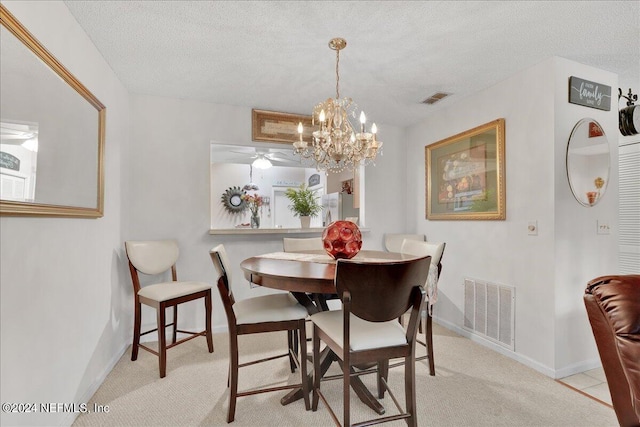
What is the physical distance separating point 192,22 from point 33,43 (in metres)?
0.83

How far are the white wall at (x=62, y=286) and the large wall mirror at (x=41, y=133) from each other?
87 millimetres

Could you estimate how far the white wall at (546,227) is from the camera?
238 centimetres

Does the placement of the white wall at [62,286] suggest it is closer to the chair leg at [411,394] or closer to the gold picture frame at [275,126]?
the gold picture frame at [275,126]

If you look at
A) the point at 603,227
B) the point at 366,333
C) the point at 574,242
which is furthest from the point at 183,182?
the point at 603,227

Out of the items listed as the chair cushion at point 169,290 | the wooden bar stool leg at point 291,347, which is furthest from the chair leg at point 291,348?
the chair cushion at point 169,290

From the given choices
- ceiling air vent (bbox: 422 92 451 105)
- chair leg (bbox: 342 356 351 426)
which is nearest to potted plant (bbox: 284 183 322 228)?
ceiling air vent (bbox: 422 92 451 105)

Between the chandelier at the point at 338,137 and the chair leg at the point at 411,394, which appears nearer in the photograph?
the chair leg at the point at 411,394

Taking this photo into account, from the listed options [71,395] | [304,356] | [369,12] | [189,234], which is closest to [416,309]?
[304,356]

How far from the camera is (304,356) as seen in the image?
6.16 ft

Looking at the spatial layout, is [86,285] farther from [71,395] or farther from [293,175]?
[293,175]

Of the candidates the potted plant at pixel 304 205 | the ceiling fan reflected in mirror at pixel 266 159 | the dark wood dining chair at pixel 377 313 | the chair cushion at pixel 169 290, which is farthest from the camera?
the ceiling fan reflected in mirror at pixel 266 159

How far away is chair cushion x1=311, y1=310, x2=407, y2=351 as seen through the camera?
5.14 ft

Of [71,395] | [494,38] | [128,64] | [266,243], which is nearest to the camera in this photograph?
[71,395]

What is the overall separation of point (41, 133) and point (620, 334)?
A: 2.43 meters
